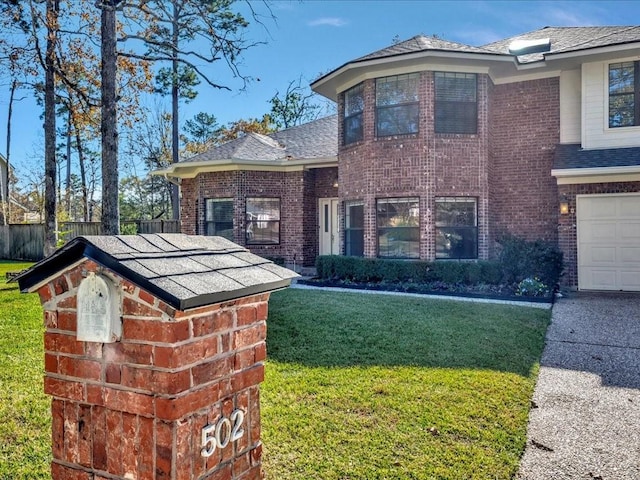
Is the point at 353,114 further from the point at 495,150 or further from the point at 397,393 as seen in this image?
the point at 397,393

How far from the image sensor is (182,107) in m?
27.0

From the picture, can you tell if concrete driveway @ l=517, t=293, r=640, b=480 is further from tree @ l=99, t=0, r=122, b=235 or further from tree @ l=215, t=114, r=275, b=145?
tree @ l=215, t=114, r=275, b=145

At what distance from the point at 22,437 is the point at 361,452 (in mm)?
2563

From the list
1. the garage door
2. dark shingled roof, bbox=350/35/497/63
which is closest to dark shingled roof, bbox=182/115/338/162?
dark shingled roof, bbox=350/35/497/63

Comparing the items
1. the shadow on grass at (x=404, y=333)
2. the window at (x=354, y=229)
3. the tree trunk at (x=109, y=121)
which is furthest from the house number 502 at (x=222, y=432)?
the window at (x=354, y=229)

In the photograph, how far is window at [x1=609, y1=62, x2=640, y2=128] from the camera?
10672mm

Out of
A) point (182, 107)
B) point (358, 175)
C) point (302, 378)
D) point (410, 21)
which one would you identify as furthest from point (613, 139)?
point (182, 107)

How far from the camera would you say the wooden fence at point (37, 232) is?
2018 centimetres

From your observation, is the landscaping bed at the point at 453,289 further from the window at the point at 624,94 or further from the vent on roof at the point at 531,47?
the vent on roof at the point at 531,47

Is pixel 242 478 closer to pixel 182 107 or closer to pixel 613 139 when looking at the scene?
pixel 613 139

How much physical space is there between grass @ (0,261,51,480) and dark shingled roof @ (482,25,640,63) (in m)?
11.7

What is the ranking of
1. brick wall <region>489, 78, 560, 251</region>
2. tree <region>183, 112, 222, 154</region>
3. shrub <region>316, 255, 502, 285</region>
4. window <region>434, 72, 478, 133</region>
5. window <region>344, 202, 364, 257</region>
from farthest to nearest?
tree <region>183, 112, 222, 154</region> < window <region>344, 202, 364, 257</region> < brick wall <region>489, 78, 560, 251</region> < window <region>434, 72, 478, 133</region> < shrub <region>316, 255, 502, 285</region>

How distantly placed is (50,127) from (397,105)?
9740mm

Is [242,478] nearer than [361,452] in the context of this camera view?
Yes
